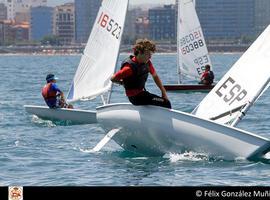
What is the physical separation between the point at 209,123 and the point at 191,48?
17979 millimetres

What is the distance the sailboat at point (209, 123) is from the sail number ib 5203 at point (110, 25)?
590cm

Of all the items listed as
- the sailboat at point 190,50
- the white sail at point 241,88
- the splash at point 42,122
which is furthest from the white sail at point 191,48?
the white sail at point 241,88

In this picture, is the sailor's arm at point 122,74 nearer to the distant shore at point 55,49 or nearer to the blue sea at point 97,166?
the blue sea at point 97,166

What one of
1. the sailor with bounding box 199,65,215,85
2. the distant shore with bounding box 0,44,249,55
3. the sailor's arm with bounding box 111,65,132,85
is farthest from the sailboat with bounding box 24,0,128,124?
the distant shore with bounding box 0,44,249,55

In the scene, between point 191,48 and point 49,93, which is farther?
point 191,48

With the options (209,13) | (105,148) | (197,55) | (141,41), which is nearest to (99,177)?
(141,41)

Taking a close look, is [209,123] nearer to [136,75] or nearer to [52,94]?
[136,75]

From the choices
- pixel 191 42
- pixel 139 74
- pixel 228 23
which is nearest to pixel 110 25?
pixel 139 74

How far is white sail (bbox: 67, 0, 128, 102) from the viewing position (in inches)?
724

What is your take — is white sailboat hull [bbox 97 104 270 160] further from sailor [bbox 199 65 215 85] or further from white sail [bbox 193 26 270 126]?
sailor [bbox 199 65 215 85]

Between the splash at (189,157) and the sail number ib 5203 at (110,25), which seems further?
the sail number ib 5203 at (110,25)

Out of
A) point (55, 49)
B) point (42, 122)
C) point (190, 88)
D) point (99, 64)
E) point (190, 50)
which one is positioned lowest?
point (55, 49)

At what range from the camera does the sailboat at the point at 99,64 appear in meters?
18.2

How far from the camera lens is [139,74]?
11.6m
